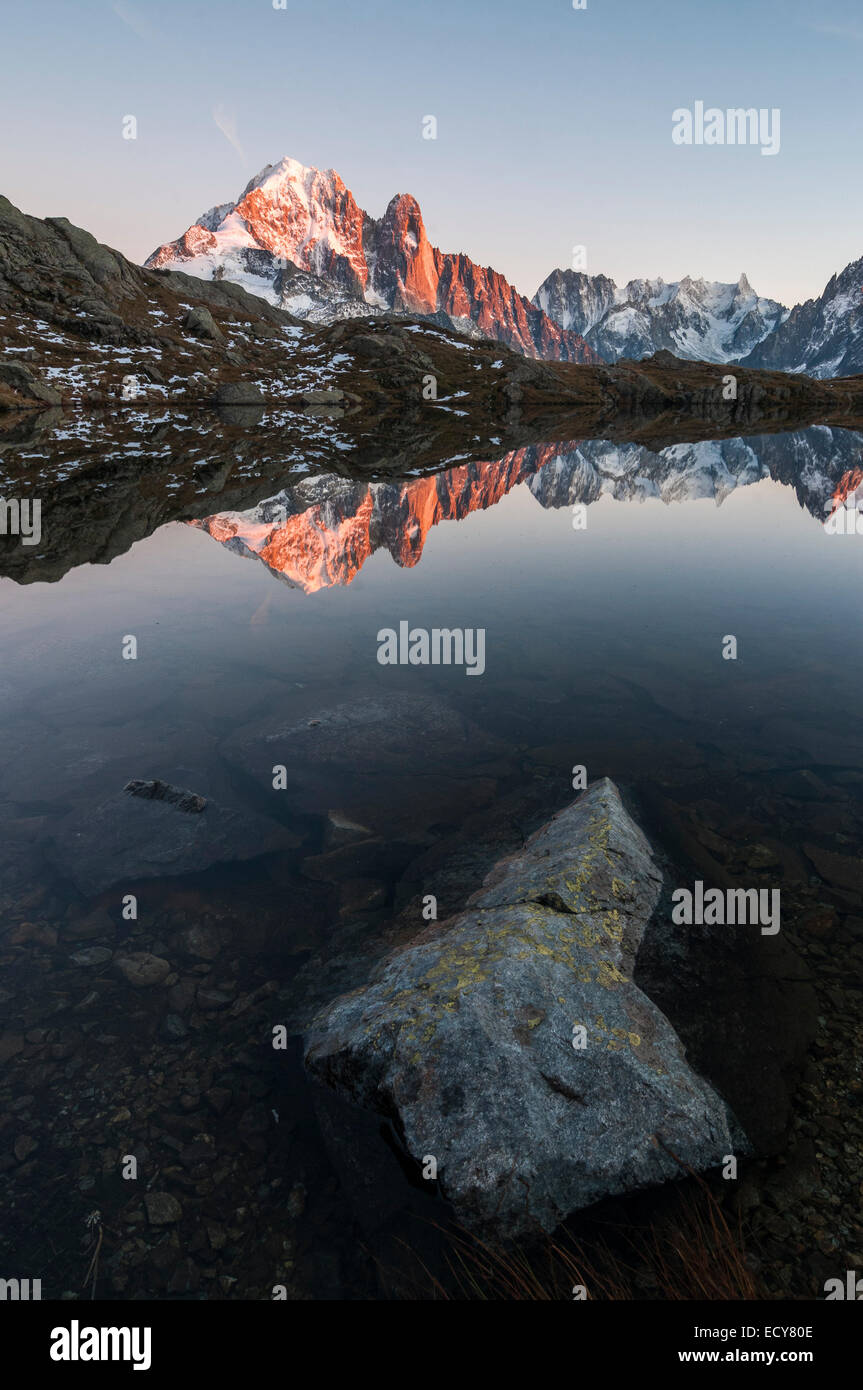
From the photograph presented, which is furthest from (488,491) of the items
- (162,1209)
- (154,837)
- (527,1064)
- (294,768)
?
(162,1209)

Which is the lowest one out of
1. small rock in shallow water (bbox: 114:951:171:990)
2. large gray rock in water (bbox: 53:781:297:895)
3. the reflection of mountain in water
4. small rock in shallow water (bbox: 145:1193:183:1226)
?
small rock in shallow water (bbox: 145:1193:183:1226)

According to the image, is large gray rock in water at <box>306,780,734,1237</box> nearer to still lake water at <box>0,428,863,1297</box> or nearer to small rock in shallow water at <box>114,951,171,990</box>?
still lake water at <box>0,428,863,1297</box>

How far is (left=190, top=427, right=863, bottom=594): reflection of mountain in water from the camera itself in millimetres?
26938

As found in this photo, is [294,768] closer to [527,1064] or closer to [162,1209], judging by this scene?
[162,1209]

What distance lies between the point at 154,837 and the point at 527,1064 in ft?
26.4

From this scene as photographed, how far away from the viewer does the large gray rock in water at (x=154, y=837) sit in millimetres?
10242

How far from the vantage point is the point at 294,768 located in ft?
42.3

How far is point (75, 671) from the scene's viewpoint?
1688cm

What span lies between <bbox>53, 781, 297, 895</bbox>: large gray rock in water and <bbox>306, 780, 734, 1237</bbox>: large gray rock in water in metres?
4.41

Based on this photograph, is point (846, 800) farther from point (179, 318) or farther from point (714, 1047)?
point (179, 318)

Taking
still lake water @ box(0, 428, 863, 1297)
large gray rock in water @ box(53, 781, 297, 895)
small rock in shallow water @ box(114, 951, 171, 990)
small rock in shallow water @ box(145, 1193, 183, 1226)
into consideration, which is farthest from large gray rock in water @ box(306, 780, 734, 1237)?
large gray rock in water @ box(53, 781, 297, 895)

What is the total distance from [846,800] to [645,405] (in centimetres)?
15757

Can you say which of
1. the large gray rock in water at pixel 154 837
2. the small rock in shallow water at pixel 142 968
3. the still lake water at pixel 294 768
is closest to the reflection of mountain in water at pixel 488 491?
the still lake water at pixel 294 768
